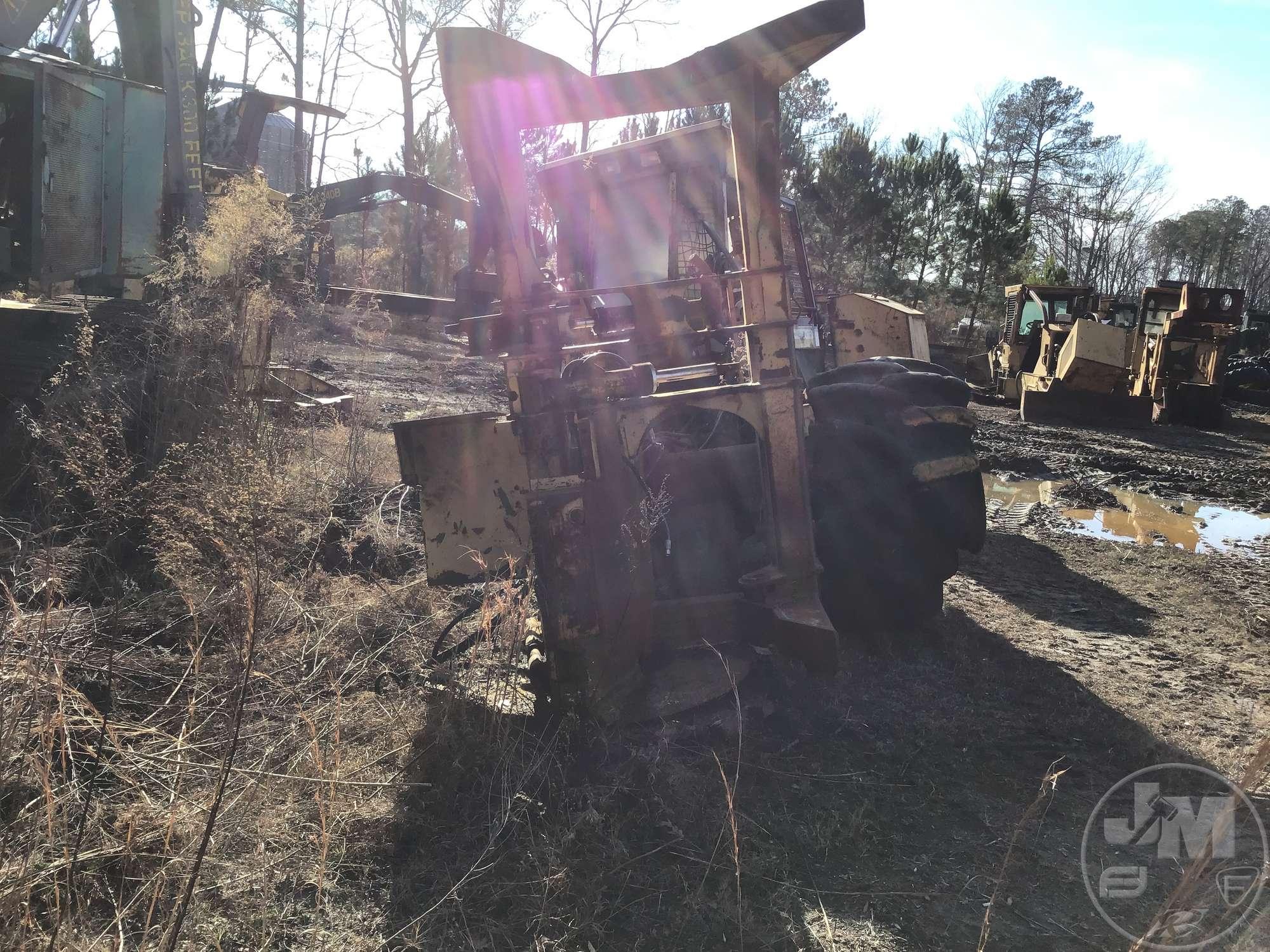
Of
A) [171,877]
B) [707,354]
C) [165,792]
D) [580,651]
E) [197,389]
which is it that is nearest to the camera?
[171,877]

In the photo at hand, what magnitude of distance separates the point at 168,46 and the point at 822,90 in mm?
27187

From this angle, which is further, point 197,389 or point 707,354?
point 197,389

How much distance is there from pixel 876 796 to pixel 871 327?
531cm

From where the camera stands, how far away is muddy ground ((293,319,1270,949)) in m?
2.31

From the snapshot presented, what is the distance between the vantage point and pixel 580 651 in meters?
3.09

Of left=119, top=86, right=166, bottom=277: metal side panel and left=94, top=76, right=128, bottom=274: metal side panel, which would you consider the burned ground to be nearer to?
left=94, top=76, right=128, bottom=274: metal side panel

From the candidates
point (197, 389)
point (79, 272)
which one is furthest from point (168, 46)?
point (197, 389)

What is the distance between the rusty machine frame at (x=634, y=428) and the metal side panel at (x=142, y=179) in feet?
14.9

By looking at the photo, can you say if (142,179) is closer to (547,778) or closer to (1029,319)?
(547,778)

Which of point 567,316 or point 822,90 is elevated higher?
point 822,90

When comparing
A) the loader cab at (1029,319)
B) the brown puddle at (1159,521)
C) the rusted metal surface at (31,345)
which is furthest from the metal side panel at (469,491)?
the loader cab at (1029,319)

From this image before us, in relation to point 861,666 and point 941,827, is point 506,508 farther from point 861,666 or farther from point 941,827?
point 941,827

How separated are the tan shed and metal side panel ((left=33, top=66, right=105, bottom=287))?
5744mm

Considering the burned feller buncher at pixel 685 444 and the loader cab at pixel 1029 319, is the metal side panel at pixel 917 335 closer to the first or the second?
the burned feller buncher at pixel 685 444
